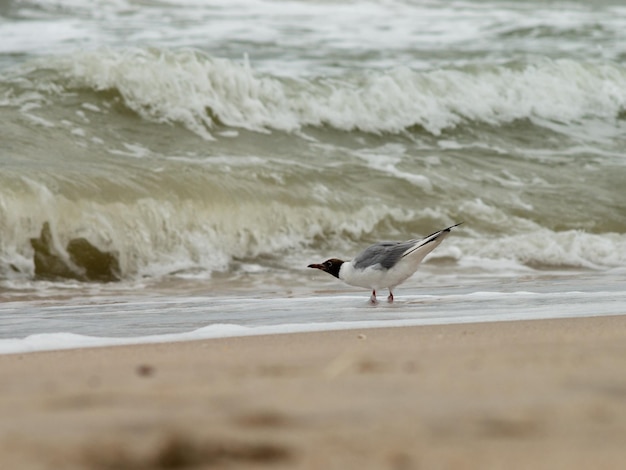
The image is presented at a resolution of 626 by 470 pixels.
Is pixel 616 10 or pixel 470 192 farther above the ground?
pixel 616 10

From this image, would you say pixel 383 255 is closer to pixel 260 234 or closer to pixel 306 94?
pixel 260 234

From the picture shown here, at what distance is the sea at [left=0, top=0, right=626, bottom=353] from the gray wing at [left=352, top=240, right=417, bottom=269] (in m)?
0.24

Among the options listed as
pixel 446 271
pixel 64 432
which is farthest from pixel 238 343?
pixel 446 271

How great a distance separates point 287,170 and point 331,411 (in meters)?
8.36

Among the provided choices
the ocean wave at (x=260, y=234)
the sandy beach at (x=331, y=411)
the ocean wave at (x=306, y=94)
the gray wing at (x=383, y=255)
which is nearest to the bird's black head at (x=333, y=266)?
the gray wing at (x=383, y=255)

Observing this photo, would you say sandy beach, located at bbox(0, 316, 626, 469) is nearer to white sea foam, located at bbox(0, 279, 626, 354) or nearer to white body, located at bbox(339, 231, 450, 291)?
white sea foam, located at bbox(0, 279, 626, 354)

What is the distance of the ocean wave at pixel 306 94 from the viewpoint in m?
12.4

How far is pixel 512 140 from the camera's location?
44.8ft

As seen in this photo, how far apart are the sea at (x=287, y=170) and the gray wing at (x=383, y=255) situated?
0.24 meters

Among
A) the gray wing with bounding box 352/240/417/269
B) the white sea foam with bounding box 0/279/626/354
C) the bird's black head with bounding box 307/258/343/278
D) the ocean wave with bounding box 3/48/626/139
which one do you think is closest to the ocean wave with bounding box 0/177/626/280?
the bird's black head with bounding box 307/258/343/278

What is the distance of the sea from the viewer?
6.53 m

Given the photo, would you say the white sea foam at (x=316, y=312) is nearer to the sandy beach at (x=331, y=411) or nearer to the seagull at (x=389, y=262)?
the seagull at (x=389, y=262)

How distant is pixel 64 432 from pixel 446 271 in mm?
6443

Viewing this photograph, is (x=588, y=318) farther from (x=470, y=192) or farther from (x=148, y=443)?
(x=470, y=192)
